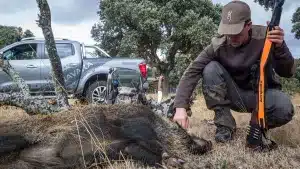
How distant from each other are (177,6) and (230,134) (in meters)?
24.1

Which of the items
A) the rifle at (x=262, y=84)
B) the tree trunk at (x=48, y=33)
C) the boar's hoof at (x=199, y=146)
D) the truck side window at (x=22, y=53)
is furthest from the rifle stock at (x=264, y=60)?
the truck side window at (x=22, y=53)

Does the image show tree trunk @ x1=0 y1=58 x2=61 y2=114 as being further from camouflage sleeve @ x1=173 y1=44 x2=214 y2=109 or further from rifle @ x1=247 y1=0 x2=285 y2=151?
rifle @ x1=247 y1=0 x2=285 y2=151

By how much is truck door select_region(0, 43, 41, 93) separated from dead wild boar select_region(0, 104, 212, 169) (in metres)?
7.86

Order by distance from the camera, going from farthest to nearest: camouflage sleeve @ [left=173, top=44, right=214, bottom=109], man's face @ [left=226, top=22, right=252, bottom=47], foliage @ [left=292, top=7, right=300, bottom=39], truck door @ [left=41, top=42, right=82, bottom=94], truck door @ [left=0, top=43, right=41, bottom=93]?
foliage @ [left=292, top=7, right=300, bottom=39]
truck door @ [left=0, top=43, right=41, bottom=93]
truck door @ [left=41, top=42, right=82, bottom=94]
man's face @ [left=226, top=22, right=252, bottom=47]
camouflage sleeve @ [left=173, top=44, right=214, bottom=109]

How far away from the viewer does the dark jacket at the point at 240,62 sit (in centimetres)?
357

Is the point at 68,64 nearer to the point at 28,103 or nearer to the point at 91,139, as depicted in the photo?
the point at 28,103

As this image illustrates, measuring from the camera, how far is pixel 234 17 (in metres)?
3.58

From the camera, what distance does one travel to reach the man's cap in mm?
3557

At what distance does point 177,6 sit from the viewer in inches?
1084

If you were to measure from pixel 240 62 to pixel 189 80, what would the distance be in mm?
459

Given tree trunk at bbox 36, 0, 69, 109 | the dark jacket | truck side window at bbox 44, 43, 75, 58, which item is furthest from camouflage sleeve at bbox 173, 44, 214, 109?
truck side window at bbox 44, 43, 75, 58

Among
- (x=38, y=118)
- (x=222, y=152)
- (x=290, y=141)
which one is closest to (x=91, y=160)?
(x=38, y=118)

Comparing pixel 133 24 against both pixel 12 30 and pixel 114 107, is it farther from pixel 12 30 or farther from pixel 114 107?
pixel 114 107

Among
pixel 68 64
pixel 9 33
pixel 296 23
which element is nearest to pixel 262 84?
pixel 68 64
